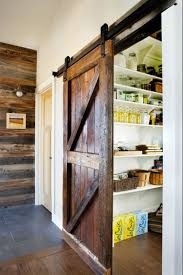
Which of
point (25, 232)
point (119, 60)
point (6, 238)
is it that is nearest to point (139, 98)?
point (119, 60)

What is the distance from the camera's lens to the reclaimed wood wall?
12.5 ft

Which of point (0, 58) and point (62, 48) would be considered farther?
point (0, 58)

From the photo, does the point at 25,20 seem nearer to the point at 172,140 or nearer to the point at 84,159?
the point at 84,159

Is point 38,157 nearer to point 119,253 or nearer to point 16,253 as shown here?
point 16,253

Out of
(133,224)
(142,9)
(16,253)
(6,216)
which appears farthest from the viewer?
(6,216)

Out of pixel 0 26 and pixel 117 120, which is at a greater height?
pixel 0 26

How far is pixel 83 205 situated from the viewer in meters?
2.20

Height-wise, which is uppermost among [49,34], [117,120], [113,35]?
[49,34]

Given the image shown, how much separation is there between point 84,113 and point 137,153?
1.00 metres

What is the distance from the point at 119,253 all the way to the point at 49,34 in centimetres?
343

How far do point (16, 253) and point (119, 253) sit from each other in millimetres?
1145

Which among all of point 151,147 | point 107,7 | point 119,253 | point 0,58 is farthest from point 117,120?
point 0,58

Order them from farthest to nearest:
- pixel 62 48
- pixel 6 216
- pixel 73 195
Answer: pixel 6 216, pixel 62 48, pixel 73 195

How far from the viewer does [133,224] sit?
265 centimetres
